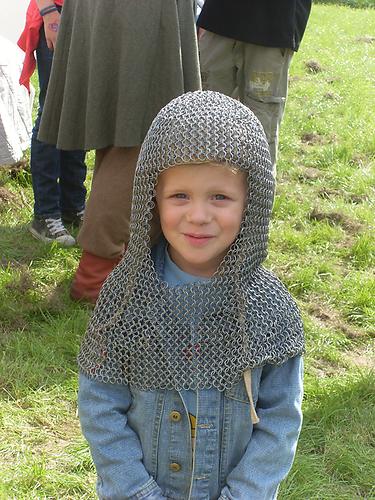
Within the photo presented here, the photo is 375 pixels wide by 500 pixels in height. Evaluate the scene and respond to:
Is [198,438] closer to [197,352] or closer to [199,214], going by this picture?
[197,352]

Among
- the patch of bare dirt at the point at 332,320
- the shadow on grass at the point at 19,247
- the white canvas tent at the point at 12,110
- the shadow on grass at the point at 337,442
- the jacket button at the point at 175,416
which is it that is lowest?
the shadow on grass at the point at 337,442

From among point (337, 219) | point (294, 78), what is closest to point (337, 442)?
point (337, 219)

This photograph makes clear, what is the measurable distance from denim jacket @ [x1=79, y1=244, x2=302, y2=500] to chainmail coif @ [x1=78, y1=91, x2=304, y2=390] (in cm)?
5

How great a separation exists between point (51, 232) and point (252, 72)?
1.57 metres

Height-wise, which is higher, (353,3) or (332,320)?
(353,3)

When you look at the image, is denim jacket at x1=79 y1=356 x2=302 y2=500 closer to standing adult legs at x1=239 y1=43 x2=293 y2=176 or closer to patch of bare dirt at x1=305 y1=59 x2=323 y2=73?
standing adult legs at x1=239 y1=43 x2=293 y2=176

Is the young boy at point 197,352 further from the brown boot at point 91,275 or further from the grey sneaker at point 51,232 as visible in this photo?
the grey sneaker at point 51,232

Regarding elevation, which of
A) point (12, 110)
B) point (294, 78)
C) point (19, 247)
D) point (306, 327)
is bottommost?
point (306, 327)

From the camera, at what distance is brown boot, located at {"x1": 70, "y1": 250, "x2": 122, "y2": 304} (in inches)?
162

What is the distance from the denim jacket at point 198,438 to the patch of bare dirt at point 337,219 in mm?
3609

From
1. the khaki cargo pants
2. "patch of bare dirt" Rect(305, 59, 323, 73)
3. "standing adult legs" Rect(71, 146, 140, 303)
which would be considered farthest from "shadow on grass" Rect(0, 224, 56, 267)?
"patch of bare dirt" Rect(305, 59, 323, 73)

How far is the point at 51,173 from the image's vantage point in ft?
15.8

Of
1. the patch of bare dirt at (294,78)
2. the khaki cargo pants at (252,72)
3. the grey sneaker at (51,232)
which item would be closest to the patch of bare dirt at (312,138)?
the patch of bare dirt at (294,78)

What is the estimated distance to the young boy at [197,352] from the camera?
1.96 metres
